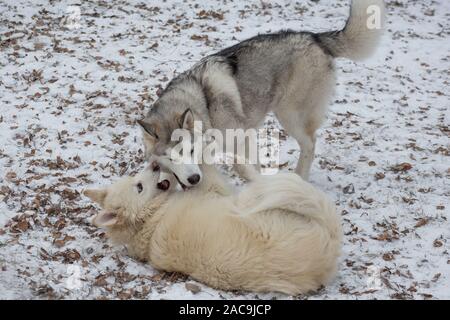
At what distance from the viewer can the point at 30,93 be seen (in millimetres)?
7668

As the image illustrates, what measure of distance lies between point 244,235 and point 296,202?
0.54m

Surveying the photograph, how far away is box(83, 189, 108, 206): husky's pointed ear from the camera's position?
469 cm

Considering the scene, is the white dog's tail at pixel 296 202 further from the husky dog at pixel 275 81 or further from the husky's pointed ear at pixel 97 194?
the husky's pointed ear at pixel 97 194

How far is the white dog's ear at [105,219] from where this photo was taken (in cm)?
439

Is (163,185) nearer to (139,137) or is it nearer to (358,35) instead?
(139,137)

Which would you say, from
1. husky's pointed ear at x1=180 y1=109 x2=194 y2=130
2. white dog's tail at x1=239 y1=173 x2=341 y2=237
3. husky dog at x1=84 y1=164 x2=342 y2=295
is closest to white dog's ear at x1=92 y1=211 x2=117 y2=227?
husky dog at x1=84 y1=164 x2=342 y2=295

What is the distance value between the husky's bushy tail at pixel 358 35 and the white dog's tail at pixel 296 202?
2556 millimetres

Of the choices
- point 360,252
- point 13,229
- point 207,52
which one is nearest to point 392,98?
point 207,52

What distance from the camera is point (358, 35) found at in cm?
594

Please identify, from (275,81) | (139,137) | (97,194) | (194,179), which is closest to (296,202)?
(194,179)

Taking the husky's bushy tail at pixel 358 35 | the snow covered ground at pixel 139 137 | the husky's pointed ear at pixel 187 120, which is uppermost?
the husky's bushy tail at pixel 358 35

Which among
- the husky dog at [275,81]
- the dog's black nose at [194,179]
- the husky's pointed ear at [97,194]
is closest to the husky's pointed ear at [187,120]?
the husky dog at [275,81]
